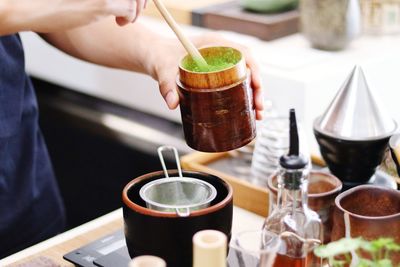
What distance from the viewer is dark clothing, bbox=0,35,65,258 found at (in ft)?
5.19

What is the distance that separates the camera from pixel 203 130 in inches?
43.4

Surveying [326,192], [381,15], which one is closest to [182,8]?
[381,15]

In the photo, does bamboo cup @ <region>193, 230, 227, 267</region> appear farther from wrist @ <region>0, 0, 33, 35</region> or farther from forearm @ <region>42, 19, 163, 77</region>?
forearm @ <region>42, 19, 163, 77</region>

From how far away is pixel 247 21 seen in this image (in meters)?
2.48

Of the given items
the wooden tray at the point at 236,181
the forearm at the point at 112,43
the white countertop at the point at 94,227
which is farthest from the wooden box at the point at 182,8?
the white countertop at the point at 94,227

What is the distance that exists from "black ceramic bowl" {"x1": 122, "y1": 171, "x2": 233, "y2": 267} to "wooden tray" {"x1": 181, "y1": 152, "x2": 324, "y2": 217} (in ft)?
1.07

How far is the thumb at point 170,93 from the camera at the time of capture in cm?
121

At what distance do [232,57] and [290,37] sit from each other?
4.72 ft

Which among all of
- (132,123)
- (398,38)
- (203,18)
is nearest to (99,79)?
(132,123)

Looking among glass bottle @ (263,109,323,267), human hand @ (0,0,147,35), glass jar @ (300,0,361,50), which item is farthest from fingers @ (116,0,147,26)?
glass jar @ (300,0,361,50)

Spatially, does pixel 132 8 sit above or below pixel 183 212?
above

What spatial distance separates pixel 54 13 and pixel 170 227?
41 centimetres

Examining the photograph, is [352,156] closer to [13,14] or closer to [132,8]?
[132,8]

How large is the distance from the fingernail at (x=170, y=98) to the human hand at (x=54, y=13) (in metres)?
Answer: 0.14
